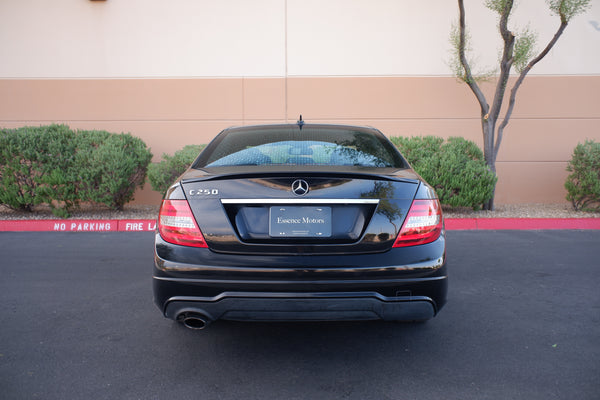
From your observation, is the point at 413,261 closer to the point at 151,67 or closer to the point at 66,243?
the point at 66,243

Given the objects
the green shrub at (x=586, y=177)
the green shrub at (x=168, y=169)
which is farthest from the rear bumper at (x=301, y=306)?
the green shrub at (x=586, y=177)

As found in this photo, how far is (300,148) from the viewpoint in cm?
338

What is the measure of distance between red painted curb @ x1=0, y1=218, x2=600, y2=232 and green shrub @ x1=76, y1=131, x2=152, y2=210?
2.28 ft

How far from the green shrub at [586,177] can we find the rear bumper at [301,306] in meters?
7.64

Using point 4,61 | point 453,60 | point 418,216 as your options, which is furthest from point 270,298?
point 4,61

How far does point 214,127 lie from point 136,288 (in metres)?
6.12

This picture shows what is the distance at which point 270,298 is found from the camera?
8.52 feet

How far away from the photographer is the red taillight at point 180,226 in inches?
107

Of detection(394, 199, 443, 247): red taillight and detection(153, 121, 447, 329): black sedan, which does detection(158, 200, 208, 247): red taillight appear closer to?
detection(153, 121, 447, 329): black sedan

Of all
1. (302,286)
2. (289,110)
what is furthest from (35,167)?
(302,286)

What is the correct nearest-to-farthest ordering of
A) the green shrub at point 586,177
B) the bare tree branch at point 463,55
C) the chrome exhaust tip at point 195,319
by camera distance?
1. the chrome exhaust tip at point 195,319
2. the bare tree branch at point 463,55
3. the green shrub at point 586,177

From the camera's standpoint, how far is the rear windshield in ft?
10.4

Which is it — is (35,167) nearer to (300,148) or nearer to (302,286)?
(300,148)

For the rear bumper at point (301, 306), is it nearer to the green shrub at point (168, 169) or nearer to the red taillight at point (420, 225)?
the red taillight at point (420, 225)
